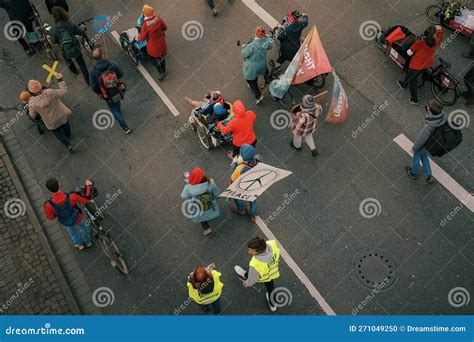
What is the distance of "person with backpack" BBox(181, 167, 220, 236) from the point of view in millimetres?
7924

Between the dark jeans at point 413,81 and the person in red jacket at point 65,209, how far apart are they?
7150mm

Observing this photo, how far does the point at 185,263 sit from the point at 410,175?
488 centimetres

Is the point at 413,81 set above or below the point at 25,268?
above

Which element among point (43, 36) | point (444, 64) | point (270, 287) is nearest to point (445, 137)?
point (444, 64)

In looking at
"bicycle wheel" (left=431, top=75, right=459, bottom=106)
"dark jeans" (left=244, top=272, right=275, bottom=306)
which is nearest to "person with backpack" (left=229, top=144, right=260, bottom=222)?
"dark jeans" (left=244, top=272, right=275, bottom=306)

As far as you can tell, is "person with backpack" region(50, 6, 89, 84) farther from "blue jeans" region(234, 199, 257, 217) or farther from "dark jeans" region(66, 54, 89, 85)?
"blue jeans" region(234, 199, 257, 217)

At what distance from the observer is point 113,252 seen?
8.79 m

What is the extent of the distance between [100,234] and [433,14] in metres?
9.61

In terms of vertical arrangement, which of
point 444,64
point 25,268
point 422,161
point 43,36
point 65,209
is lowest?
point 25,268

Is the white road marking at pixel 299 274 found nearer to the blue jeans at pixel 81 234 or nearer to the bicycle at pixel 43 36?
the blue jeans at pixel 81 234

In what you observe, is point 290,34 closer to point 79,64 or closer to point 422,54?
point 422,54

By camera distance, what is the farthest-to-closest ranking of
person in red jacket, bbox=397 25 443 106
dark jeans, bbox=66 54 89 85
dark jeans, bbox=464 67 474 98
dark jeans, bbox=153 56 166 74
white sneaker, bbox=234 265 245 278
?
dark jeans, bbox=153 56 166 74, dark jeans, bbox=66 54 89 85, dark jeans, bbox=464 67 474 98, person in red jacket, bbox=397 25 443 106, white sneaker, bbox=234 265 245 278

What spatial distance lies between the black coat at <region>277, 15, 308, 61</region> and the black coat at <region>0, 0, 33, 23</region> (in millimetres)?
6138
